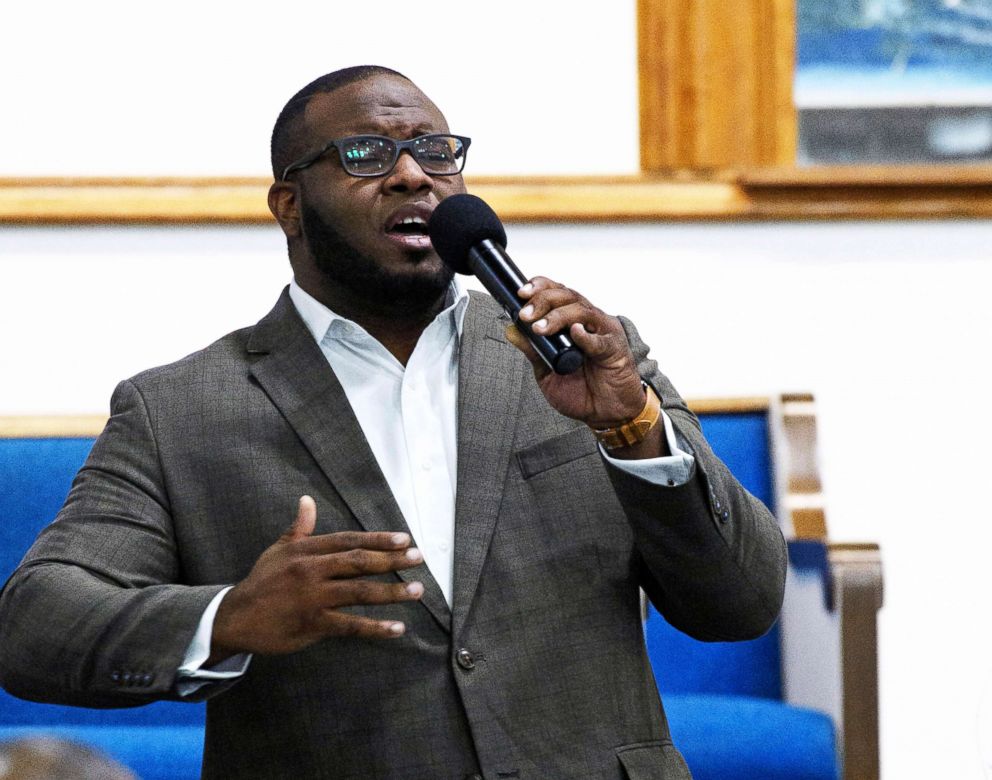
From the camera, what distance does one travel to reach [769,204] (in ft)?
9.36

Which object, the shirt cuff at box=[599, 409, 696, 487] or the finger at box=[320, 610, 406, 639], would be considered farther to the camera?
the shirt cuff at box=[599, 409, 696, 487]

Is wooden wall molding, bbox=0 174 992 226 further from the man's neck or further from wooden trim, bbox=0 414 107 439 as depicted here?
the man's neck

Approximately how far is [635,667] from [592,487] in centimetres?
20

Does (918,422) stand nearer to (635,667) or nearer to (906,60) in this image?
(906,60)

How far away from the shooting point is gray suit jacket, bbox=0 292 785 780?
4.86 ft

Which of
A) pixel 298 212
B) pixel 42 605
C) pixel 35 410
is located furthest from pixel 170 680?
pixel 35 410

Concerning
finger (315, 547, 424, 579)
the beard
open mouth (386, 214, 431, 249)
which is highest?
open mouth (386, 214, 431, 249)

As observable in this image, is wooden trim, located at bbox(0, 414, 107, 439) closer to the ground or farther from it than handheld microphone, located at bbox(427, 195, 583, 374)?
closer to the ground

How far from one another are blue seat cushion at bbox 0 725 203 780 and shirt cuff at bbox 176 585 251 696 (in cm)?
65

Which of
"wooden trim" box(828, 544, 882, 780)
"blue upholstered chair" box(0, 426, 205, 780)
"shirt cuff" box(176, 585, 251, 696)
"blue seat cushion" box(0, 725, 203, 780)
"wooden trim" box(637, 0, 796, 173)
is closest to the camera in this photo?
"shirt cuff" box(176, 585, 251, 696)

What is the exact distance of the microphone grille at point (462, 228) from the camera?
142cm

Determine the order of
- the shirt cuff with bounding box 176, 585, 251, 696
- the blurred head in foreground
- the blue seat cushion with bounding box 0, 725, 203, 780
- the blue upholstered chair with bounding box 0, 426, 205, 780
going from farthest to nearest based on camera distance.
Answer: the blue upholstered chair with bounding box 0, 426, 205, 780
the blue seat cushion with bounding box 0, 725, 203, 780
the shirt cuff with bounding box 176, 585, 251, 696
the blurred head in foreground

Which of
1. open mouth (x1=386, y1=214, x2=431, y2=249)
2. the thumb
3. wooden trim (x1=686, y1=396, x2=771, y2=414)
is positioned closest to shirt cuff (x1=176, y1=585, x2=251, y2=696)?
the thumb

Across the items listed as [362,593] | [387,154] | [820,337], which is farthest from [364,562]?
[820,337]
